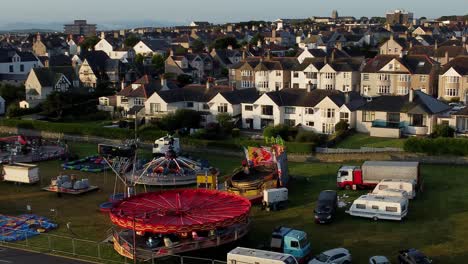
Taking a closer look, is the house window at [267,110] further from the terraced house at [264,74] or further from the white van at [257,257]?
the white van at [257,257]

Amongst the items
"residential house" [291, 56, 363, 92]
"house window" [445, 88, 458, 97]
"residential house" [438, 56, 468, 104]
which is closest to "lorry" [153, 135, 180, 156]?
"residential house" [291, 56, 363, 92]

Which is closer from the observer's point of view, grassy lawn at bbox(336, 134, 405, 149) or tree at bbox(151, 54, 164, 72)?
grassy lawn at bbox(336, 134, 405, 149)

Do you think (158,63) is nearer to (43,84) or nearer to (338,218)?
(43,84)

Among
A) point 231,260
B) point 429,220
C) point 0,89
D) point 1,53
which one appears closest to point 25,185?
point 231,260

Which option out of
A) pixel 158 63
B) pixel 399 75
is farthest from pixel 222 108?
pixel 158 63

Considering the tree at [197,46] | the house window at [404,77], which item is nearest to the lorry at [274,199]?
the house window at [404,77]

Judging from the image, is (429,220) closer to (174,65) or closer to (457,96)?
(457,96)

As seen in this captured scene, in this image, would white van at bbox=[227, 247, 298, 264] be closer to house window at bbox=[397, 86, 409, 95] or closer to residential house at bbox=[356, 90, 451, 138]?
residential house at bbox=[356, 90, 451, 138]
